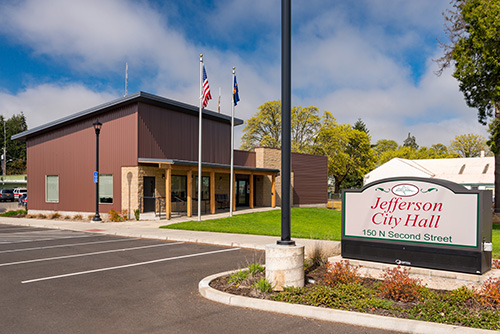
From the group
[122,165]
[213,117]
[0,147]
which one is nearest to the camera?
[122,165]

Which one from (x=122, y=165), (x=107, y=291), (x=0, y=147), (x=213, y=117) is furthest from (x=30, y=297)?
(x=0, y=147)

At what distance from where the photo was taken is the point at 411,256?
718 centimetres

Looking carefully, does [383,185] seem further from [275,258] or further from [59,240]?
[59,240]

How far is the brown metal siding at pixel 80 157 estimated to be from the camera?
24.0m

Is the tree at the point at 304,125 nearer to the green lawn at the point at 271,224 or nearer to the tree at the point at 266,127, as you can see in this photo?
the tree at the point at 266,127

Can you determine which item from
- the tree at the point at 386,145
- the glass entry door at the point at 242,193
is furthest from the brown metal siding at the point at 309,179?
the tree at the point at 386,145

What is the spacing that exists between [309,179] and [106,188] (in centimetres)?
1994

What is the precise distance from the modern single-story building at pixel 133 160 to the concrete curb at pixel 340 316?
50.0ft

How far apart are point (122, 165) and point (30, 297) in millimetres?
17451

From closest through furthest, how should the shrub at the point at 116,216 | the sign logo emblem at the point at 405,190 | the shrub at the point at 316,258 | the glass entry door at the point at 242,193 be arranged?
the sign logo emblem at the point at 405,190, the shrub at the point at 316,258, the shrub at the point at 116,216, the glass entry door at the point at 242,193

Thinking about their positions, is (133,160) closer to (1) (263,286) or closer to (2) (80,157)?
(2) (80,157)

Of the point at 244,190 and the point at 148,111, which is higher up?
the point at 148,111

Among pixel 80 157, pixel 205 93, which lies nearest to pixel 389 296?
pixel 205 93

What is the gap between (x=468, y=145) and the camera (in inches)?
3017
